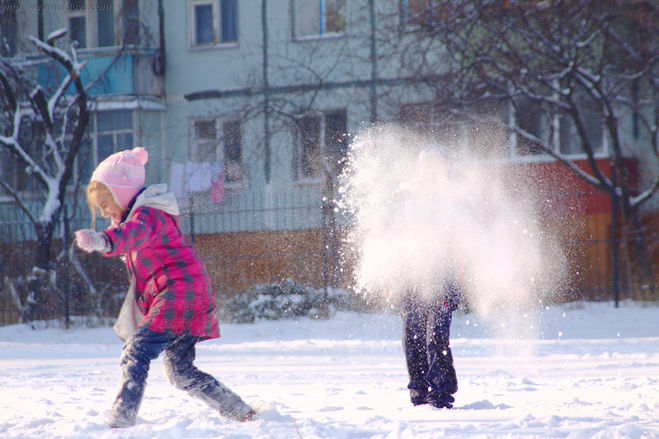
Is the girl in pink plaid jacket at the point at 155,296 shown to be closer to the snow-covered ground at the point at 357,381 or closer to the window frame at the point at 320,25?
the snow-covered ground at the point at 357,381

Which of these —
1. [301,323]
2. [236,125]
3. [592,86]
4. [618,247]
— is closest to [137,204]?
[301,323]

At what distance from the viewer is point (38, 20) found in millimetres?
15867

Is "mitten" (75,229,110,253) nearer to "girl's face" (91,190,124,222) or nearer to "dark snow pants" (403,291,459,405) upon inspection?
"girl's face" (91,190,124,222)

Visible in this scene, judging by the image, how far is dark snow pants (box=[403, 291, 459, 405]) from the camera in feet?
14.7

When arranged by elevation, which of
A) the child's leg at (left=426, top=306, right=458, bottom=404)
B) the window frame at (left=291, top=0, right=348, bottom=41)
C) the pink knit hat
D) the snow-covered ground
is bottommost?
the snow-covered ground

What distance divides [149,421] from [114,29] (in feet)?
48.5

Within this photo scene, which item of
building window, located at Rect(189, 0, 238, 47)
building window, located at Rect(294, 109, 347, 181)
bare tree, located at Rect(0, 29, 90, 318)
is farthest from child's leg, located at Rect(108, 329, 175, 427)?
building window, located at Rect(189, 0, 238, 47)

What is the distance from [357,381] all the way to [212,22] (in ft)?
44.1

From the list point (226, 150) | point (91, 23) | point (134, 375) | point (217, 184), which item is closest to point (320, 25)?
point (226, 150)

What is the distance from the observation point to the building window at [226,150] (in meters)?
16.1

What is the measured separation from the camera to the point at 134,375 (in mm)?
3768

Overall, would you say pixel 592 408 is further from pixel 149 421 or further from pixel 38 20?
pixel 38 20

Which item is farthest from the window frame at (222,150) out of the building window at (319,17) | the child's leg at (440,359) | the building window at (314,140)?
the child's leg at (440,359)

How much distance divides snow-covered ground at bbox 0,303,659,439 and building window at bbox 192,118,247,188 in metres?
6.16
